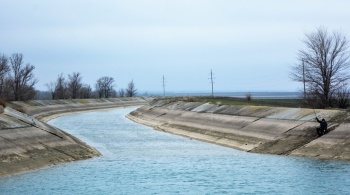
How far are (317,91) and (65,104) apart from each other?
262 feet

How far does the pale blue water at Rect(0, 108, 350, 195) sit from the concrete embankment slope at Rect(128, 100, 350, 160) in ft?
6.87

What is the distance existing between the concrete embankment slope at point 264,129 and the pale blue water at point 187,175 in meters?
2.09

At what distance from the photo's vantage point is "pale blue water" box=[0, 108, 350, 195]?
25.9m

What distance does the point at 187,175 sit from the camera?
98.4 ft

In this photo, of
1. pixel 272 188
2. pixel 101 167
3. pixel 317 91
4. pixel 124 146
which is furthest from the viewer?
pixel 317 91

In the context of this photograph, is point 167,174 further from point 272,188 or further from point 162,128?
point 162,128

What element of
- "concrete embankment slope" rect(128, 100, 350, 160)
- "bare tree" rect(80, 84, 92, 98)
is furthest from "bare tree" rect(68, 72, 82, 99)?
"concrete embankment slope" rect(128, 100, 350, 160)

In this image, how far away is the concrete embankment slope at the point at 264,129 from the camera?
123 ft

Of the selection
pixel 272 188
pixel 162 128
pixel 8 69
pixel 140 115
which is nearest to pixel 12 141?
pixel 272 188

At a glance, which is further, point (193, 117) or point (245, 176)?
point (193, 117)

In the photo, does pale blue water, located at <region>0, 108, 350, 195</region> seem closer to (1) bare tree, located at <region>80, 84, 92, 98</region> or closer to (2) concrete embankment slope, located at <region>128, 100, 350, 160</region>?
(2) concrete embankment slope, located at <region>128, 100, 350, 160</region>

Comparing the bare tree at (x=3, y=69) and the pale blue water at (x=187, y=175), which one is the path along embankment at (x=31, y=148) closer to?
the pale blue water at (x=187, y=175)

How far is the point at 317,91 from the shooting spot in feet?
204

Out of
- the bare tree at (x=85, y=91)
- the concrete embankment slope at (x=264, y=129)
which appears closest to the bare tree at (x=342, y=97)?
the concrete embankment slope at (x=264, y=129)
